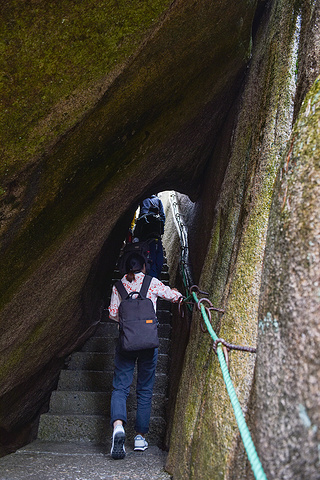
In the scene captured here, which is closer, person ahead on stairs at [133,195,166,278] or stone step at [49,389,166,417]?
stone step at [49,389,166,417]

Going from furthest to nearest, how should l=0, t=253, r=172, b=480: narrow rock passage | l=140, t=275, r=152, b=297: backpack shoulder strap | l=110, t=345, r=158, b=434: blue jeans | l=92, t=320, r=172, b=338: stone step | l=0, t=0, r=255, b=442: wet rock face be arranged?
1. l=92, t=320, r=172, b=338: stone step
2. l=140, t=275, r=152, b=297: backpack shoulder strap
3. l=110, t=345, r=158, b=434: blue jeans
4. l=0, t=253, r=172, b=480: narrow rock passage
5. l=0, t=0, r=255, b=442: wet rock face

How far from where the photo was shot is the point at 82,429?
13.3 feet

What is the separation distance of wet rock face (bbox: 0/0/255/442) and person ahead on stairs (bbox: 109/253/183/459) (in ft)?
1.75

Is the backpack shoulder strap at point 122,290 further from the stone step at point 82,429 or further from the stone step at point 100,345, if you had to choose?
the stone step at point 100,345

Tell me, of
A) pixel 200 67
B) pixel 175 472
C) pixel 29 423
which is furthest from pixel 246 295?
pixel 29 423

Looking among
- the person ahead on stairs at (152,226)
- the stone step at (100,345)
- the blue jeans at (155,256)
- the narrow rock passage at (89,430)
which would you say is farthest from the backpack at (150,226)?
the stone step at (100,345)

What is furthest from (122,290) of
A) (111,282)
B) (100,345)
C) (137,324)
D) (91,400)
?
(111,282)

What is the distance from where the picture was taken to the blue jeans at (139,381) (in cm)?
350

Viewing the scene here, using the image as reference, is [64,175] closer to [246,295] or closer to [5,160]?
[5,160]

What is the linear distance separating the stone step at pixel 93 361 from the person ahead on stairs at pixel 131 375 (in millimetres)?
1474

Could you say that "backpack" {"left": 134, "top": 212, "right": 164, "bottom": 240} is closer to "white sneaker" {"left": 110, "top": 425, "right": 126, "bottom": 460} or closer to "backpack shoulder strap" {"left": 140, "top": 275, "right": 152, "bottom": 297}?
"backpack shoulder strap" {"left": 140, "top": 275, "right": 152, "bottom": 297}

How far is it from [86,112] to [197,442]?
2.12 metres

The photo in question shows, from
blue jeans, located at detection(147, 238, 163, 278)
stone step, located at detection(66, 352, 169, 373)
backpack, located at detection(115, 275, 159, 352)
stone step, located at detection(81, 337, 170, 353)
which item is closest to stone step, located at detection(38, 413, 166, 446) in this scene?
stone step, located at detection(66, 352, 169, 373)

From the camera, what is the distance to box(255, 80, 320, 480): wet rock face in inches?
42.3
